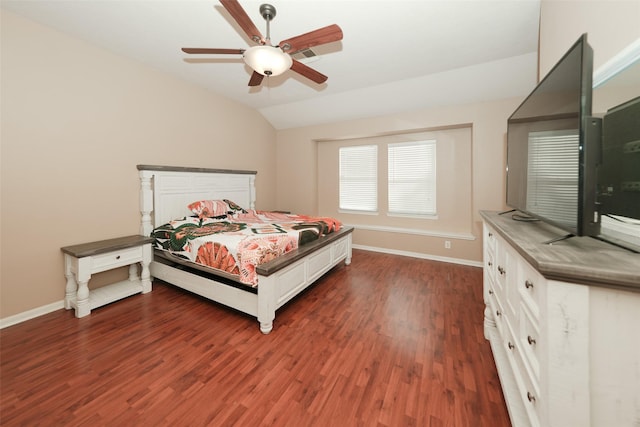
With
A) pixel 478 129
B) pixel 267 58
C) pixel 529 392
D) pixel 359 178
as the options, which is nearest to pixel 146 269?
pixel 267 58

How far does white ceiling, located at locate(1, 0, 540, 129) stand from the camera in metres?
2.05

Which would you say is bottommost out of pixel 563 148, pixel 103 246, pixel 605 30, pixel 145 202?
pixel 103 246

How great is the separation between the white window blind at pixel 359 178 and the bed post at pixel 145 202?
3.30 m

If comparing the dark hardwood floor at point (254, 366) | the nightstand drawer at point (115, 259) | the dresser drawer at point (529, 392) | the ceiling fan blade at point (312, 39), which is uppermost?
the ceiling fan blade at point (312, 39)

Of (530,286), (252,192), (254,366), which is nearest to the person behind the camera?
(530,286)

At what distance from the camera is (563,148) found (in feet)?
3.52

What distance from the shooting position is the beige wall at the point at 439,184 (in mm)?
3381

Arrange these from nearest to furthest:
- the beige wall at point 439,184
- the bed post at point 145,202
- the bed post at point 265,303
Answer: the bed post at point 265,303 < the bed post at point 145,202 < the beige wall at point 439,184

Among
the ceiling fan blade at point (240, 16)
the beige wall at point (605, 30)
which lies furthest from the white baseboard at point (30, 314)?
the beige wall at point (605, 30)

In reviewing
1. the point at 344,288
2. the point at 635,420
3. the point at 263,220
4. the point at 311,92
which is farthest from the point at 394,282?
the point at 311,92

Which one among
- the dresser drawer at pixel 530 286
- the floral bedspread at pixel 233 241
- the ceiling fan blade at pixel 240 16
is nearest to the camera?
the dresser drawer at pixel 530 286

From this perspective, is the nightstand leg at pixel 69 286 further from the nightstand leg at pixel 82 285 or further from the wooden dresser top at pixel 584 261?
the wooden dresser top at pixel 584 261

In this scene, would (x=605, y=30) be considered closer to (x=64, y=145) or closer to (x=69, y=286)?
(x=64, y=145)

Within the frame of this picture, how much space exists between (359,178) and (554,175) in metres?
3.69
